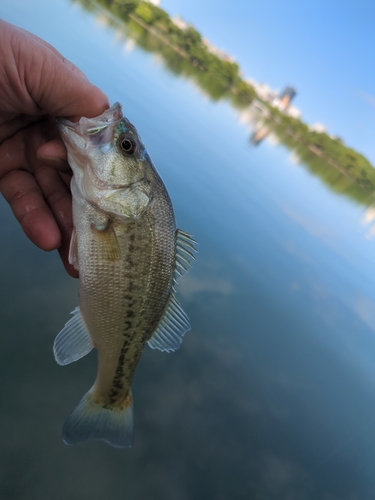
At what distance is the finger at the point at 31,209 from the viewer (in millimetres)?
2377

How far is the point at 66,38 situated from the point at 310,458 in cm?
1650

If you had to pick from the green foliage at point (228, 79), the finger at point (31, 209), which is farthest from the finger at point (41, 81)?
the green foliage at point (228, 79)

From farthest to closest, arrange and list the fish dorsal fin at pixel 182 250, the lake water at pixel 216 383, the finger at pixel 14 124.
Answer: the lake water at pixel 216 383 → the finger at pixel 14 124 → the fish dorsal fin at pixel 182 250

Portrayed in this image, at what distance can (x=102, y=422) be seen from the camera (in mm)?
2168

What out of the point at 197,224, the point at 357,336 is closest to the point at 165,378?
the point at 197,224

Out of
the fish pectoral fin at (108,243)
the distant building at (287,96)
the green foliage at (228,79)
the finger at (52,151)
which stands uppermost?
the distant building at (287,96)

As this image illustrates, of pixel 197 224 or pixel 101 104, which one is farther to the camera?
pixel 197 224

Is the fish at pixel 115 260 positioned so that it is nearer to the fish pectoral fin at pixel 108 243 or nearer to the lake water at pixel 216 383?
the fish pectoral fin at pixel 108 243

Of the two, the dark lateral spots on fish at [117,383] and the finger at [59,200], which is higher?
the finger at [59,200]

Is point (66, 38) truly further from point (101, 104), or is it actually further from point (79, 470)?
point (79, 470)

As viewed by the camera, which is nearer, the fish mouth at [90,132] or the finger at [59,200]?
the fish mouth at [90,132]

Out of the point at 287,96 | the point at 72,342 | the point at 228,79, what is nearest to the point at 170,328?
the point at 72,342

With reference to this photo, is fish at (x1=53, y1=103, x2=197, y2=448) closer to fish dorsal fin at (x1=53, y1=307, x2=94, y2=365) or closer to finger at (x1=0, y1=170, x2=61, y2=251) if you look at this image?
fish dorsal fin at (x1=53, y1=307, x2=94, y2=365)

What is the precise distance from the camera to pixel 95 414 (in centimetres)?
217
